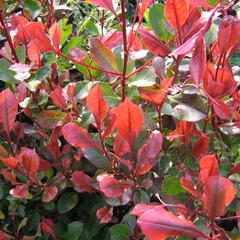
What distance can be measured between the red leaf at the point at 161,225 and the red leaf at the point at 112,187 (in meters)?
0.19

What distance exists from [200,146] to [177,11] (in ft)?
0.90

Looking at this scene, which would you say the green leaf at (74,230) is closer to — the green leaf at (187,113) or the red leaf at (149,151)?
the red leaf at (149,151)

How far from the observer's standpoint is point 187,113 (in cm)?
65

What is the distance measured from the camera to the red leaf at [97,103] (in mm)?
597

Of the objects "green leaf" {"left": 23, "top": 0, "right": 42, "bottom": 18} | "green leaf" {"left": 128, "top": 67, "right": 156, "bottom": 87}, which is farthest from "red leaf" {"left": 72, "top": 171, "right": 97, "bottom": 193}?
"green leaf" {"left": 23, "top": 0, "right": 42, "bottom": 18}

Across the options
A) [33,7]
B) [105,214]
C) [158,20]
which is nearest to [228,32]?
[158,20]

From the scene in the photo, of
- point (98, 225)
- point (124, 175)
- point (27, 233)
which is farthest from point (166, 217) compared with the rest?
point (27, 233)

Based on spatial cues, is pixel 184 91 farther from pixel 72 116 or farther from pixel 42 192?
pixel 42 192

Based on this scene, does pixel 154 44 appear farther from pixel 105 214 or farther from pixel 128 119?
pixel 105 214

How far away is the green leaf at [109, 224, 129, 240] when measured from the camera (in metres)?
0.72

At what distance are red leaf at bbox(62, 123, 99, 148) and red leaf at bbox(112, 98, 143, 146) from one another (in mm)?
75

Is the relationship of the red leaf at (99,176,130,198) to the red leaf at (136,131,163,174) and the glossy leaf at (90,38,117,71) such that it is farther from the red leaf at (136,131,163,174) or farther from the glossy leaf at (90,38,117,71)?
the glossy leaf at (90,38,117,71)

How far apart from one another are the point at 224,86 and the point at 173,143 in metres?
0.17

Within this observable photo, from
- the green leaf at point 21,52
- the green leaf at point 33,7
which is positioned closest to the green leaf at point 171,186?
the green leaf at point 21,52
